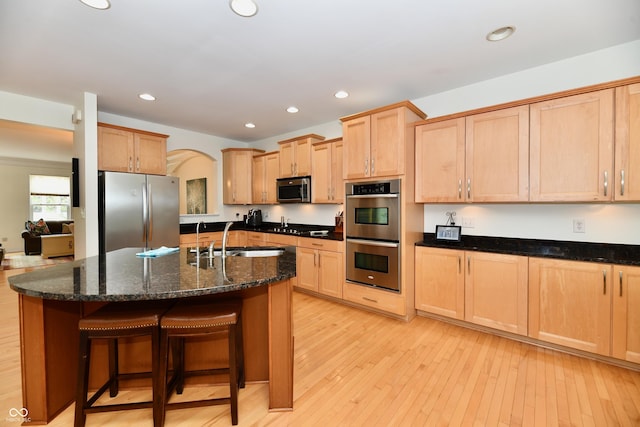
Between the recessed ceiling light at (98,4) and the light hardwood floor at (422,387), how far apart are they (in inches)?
103

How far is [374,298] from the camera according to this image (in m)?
3.26

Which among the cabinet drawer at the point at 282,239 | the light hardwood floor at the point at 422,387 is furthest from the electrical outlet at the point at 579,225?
the cabinet drawer at the point at 282,239

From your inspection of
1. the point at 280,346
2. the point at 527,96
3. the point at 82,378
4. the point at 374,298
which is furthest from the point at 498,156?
the point at 82,378

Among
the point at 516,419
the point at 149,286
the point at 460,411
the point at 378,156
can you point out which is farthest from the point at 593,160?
the point at 149,286

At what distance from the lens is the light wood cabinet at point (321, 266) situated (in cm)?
364

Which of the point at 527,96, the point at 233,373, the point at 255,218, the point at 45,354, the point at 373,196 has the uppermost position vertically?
the point at 527,96

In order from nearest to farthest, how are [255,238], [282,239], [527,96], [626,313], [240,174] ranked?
[626,313] < [527,96] < [282,239] < [255,238] < [240,174]

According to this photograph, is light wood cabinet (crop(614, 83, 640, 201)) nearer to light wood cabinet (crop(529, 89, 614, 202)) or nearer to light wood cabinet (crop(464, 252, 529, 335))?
light wood cabinet (crop(529, 89, 614, 202))

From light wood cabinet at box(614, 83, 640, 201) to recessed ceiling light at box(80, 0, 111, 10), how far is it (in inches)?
148

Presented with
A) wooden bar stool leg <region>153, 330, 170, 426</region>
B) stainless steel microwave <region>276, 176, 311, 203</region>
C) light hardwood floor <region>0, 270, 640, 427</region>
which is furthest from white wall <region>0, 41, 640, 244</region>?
wooden bar stool leg <region>153, 330, 170, 426</region>

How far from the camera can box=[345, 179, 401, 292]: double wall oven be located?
10.1ft

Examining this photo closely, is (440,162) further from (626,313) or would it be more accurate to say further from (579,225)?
(626,313)

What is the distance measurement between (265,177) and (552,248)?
13.5 feet

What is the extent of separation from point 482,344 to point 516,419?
97 centimetres
